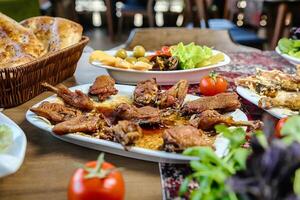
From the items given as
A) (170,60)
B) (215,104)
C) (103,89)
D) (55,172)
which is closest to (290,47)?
(170,60)

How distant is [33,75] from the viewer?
5.16 ft

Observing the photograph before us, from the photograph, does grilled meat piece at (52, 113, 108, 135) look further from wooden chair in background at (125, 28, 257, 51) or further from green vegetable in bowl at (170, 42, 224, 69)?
wooden chair in background at (125, 28, 257, 51)

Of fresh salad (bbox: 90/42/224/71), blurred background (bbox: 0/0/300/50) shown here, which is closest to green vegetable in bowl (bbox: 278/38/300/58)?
fresh salad (bbox: 90/42/224/71)

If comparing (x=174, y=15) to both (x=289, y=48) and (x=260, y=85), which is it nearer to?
(x=289, y=48)

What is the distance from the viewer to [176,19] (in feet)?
22.3

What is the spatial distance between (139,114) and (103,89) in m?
0.31

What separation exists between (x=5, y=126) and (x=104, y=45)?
5.02m

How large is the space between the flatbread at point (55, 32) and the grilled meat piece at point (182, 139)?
91 cm

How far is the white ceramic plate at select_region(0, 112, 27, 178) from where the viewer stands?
0.95 m

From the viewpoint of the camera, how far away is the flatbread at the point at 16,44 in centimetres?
163

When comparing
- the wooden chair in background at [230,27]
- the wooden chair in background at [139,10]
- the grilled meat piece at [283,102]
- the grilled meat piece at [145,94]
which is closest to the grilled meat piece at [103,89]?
the grilled meat piece at [145,94]

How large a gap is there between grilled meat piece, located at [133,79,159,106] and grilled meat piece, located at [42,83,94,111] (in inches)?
6.8

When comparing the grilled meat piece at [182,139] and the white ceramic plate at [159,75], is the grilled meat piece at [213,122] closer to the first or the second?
the grilled meat piece at [182,139]

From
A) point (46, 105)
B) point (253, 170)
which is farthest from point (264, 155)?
point (46, 105)
